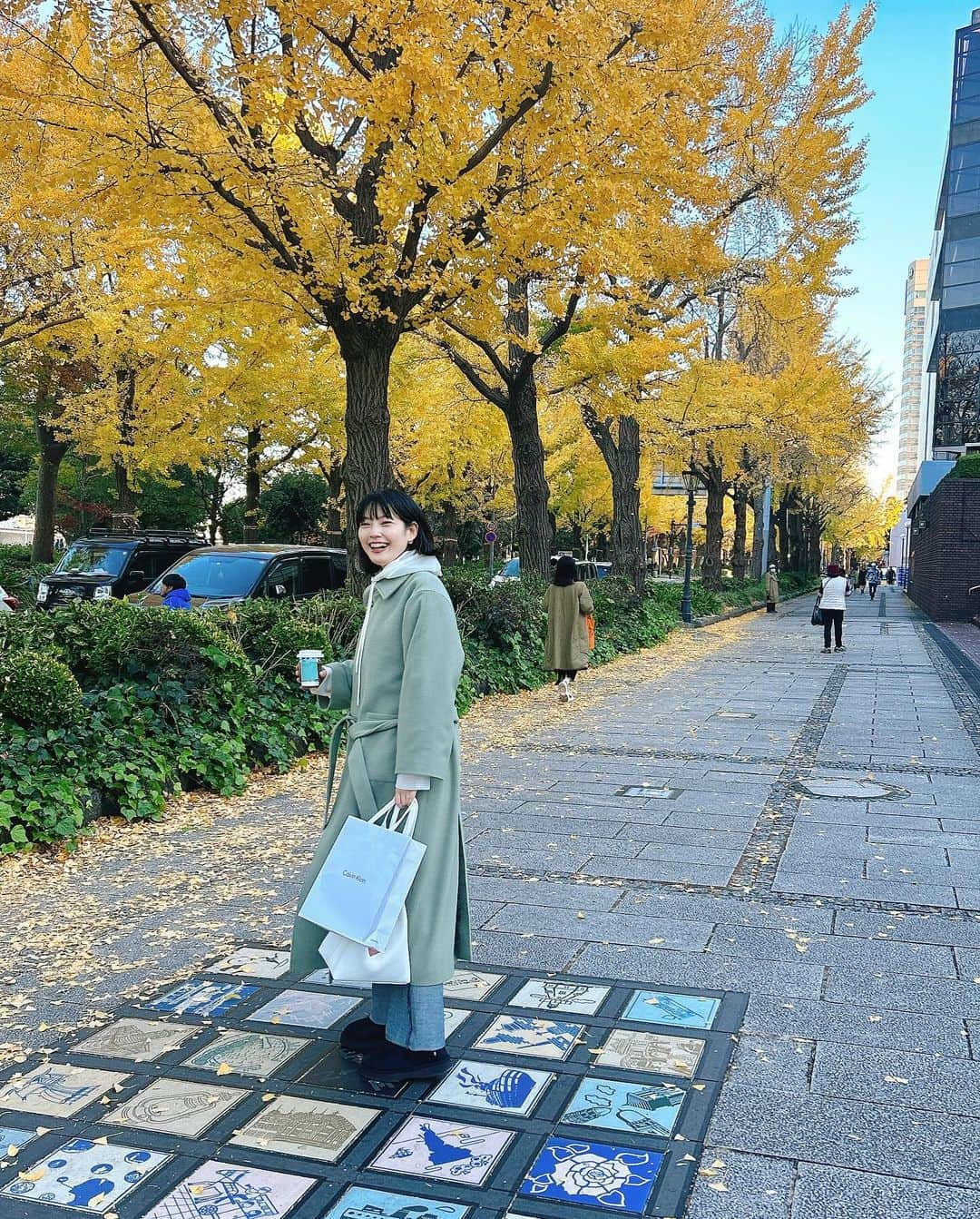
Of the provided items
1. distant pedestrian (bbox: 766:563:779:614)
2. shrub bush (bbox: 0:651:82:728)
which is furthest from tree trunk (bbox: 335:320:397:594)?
distant pedestrian (bbox: 766:563:779:614)

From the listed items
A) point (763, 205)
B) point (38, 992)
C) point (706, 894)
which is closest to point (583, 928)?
point (706, 894)

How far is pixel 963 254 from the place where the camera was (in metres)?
39.5

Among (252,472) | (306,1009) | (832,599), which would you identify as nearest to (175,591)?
(306,1009)

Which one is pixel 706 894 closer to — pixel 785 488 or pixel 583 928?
pixel 583 928

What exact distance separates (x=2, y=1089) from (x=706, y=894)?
3.13 metres

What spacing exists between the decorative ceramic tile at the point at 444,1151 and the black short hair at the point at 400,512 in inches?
66.6

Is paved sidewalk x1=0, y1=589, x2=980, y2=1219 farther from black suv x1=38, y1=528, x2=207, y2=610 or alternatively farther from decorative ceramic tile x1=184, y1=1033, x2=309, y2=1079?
black suv x1=38, y1=528, x2=207, y2=610

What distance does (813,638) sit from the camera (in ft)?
68.1

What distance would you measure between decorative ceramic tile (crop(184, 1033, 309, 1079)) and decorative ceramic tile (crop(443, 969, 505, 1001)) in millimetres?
622

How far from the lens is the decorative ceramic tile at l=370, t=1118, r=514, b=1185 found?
2.72 metres

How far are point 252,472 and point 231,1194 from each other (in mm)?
22240

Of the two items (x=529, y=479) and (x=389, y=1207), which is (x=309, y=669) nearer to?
(x=389, y=1207)

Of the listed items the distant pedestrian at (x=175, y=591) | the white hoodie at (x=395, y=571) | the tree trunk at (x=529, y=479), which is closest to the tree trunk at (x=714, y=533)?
the tree trunk at (x=529, y=479)

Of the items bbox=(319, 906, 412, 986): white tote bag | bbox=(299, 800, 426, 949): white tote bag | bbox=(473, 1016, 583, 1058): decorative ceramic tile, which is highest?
bbox=(299, 800, 426, 949): white tote bag
